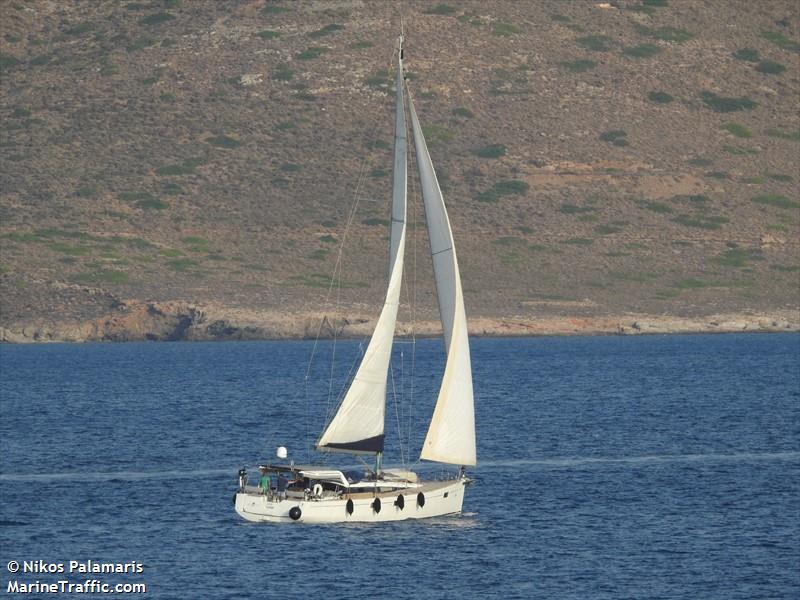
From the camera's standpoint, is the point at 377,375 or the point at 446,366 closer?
the point at 446,366

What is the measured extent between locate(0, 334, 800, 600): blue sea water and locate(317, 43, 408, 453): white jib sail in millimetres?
2966

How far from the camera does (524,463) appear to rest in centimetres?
6812

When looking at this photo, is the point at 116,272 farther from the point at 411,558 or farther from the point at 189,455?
the point at 411,558

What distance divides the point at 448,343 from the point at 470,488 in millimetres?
10454

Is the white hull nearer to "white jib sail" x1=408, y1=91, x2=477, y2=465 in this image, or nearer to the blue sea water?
the blue sea water

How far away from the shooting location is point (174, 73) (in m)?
198

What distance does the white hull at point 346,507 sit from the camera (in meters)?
50.1

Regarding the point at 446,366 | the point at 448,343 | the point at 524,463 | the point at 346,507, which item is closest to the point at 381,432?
the point at 446,366

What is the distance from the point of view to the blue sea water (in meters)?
44.6

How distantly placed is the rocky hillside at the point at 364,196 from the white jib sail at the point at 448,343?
98.2 m

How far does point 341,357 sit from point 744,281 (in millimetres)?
45439

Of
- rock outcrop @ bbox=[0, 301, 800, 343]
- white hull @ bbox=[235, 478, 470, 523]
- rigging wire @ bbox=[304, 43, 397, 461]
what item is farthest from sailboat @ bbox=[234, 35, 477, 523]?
rock outcrop @ bbox=[0, 301, 800, 343]

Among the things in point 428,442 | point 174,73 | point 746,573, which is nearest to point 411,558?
point 428,442

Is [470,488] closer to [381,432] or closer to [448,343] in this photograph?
[381,432]
